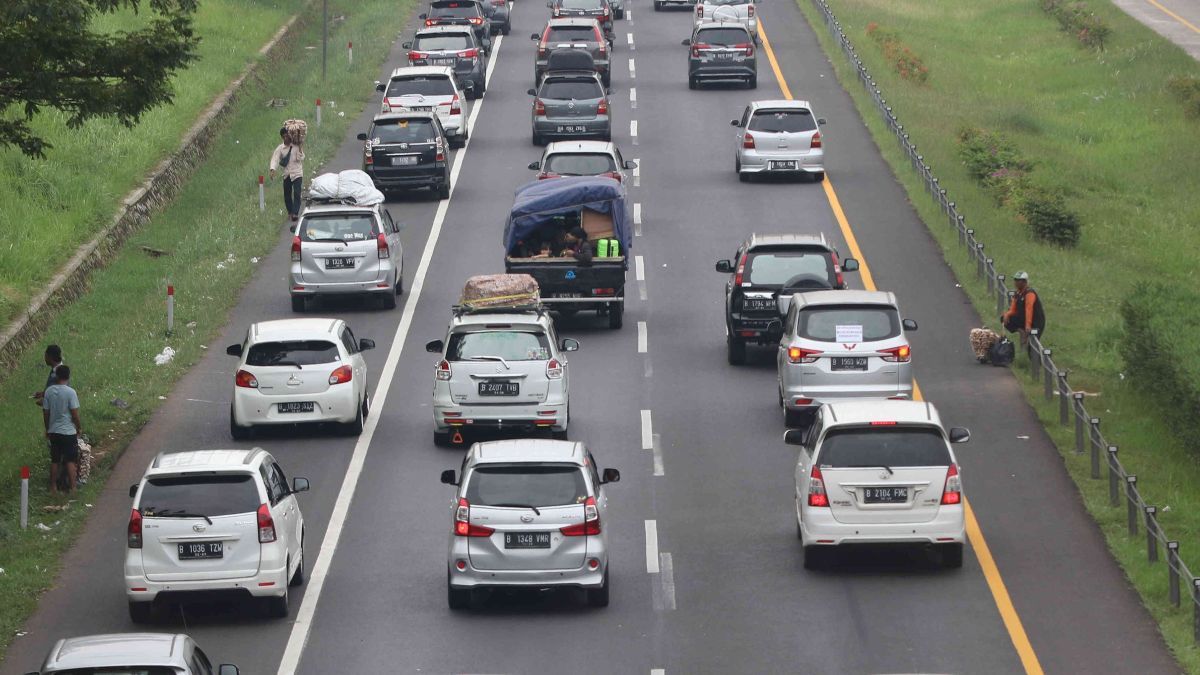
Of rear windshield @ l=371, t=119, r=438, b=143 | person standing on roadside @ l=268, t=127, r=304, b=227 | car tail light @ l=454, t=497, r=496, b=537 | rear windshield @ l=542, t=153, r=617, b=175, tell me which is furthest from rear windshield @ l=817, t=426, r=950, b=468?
rear windshield @ l=371, t=119, r=438, b=143

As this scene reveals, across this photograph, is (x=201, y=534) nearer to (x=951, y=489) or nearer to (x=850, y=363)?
(x=951, y=489)

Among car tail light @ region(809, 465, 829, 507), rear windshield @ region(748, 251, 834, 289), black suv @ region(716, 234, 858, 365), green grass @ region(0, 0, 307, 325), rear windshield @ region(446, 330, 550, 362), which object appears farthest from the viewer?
green grass @ region(0, 0, 307, 325)

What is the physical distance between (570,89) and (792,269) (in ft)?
60.0

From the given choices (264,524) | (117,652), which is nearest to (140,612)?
(264,524)

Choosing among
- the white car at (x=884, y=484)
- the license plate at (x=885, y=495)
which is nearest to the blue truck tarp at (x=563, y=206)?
the white car at (x=884, y=484)

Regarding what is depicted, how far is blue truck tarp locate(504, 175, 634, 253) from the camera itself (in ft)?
106

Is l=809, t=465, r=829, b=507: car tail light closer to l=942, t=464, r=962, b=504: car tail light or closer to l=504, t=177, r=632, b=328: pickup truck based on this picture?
l=942, t=464, r=962, b=504: car tail light

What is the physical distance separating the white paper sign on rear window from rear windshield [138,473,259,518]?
32.0 ft

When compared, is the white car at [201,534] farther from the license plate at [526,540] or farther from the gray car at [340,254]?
the gray car at [340,254]

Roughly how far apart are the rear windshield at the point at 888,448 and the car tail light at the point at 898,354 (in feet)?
19.3

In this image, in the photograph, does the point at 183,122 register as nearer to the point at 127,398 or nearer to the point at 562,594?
the point at 127,398

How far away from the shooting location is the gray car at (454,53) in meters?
52.9

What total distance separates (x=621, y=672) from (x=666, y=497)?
6.03 m

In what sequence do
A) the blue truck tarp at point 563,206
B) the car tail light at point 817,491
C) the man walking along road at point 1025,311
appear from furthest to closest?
the blue truck tarp at point 563,206 < the man walking along road at point 1025,311 < the car tail light at point 817,491
